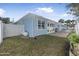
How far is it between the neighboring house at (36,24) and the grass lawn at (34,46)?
0.09 meters

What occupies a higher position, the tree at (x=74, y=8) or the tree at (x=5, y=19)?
the tree at (x=74, y=8)

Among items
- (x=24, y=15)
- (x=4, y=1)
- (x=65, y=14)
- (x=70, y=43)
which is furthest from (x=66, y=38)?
(x=4, y=1)

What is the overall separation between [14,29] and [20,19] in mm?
170

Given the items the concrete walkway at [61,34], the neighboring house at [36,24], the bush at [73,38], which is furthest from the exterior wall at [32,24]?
the bush at [73,38]

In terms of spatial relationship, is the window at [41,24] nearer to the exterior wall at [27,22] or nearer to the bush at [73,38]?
the exterior wall at [27,22]

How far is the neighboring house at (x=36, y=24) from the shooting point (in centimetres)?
406

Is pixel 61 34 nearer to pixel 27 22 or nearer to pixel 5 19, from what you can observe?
pixel 27 22

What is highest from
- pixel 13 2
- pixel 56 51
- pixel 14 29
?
pixel 13 2

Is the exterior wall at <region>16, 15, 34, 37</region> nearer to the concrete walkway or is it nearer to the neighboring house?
the neighboring house

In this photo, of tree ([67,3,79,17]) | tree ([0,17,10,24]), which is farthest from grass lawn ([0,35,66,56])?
tree ([67,3,79,17])

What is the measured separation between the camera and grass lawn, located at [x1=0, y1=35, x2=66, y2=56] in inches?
160

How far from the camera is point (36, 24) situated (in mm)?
4098

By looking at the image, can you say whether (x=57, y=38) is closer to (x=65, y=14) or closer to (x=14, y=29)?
(x=65, y=14)

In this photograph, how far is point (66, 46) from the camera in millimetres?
4074
